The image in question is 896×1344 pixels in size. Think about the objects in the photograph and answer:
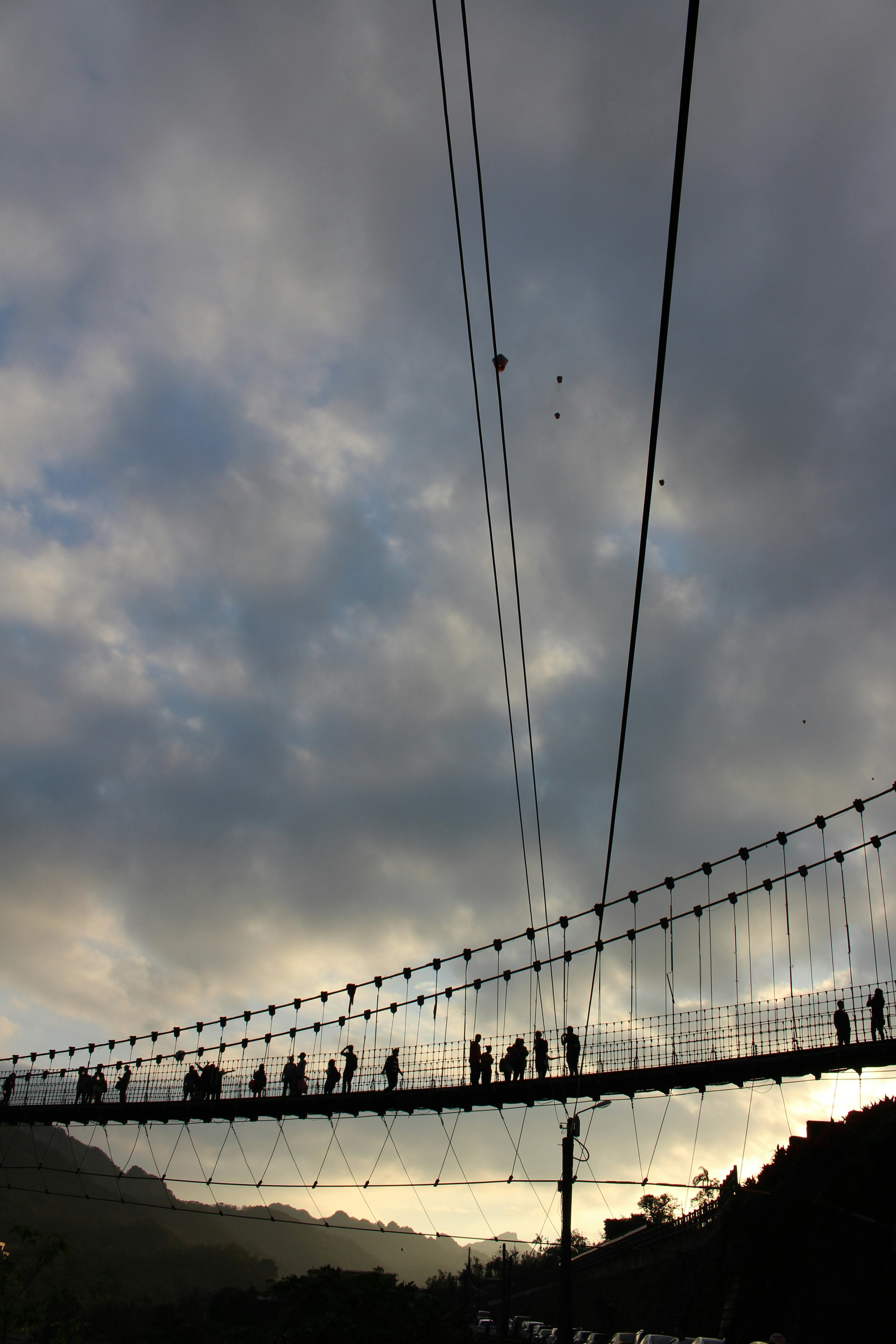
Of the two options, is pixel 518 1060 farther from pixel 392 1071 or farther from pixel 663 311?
pixel 663 311

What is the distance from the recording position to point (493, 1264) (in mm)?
99125

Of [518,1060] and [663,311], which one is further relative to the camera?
[518,1060]

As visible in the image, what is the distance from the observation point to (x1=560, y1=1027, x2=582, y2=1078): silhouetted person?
23172 mm

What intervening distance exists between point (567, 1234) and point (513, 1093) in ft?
11.7

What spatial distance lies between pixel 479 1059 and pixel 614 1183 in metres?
4.39

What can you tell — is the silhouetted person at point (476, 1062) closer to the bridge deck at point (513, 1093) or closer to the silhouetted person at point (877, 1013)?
the bridge deck at point (513, 1093)

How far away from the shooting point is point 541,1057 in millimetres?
24047

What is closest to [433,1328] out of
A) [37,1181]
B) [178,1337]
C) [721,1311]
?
[178,1337]

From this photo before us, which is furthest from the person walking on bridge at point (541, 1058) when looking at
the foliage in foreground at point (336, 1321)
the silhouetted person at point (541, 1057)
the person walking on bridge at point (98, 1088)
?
the person walking on bridge at point (98, 1088)

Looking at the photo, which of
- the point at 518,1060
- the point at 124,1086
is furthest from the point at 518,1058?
the point at 124,1086

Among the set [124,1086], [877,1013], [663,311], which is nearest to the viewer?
[663,311]

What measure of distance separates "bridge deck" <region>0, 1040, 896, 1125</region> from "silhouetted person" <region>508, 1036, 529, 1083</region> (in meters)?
0.20

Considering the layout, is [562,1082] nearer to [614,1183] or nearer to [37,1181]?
[614,1183]

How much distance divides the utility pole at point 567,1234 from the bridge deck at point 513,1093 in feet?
2.98
